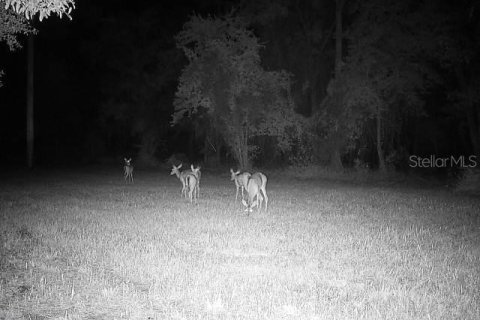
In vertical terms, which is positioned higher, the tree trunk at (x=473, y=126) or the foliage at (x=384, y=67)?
the foliage at (x=384, y=67)

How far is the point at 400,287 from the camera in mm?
7559

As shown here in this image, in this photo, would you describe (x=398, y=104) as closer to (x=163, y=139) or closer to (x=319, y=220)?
(x=319, y=220)

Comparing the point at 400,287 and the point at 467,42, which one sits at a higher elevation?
the point at 467,42

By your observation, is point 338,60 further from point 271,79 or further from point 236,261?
point 236,261

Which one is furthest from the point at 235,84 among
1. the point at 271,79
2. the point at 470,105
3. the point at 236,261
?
the point at 236,261

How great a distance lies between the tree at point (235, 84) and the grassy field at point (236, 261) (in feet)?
57.1

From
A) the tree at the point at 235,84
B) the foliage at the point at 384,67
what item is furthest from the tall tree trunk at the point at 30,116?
the foliage at the point at 384,67

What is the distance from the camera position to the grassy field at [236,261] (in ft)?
21.9

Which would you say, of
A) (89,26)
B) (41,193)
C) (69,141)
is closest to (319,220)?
(41,193)

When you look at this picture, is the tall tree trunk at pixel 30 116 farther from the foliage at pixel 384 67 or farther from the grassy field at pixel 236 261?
the foliage at pixel 384 67

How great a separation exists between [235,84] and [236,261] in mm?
25558

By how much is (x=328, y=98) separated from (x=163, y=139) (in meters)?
22.4

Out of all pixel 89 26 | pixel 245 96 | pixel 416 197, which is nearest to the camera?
pixel 416 197

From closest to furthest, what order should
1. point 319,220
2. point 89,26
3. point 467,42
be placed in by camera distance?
point 319,220
point 467,42
point 89,26
